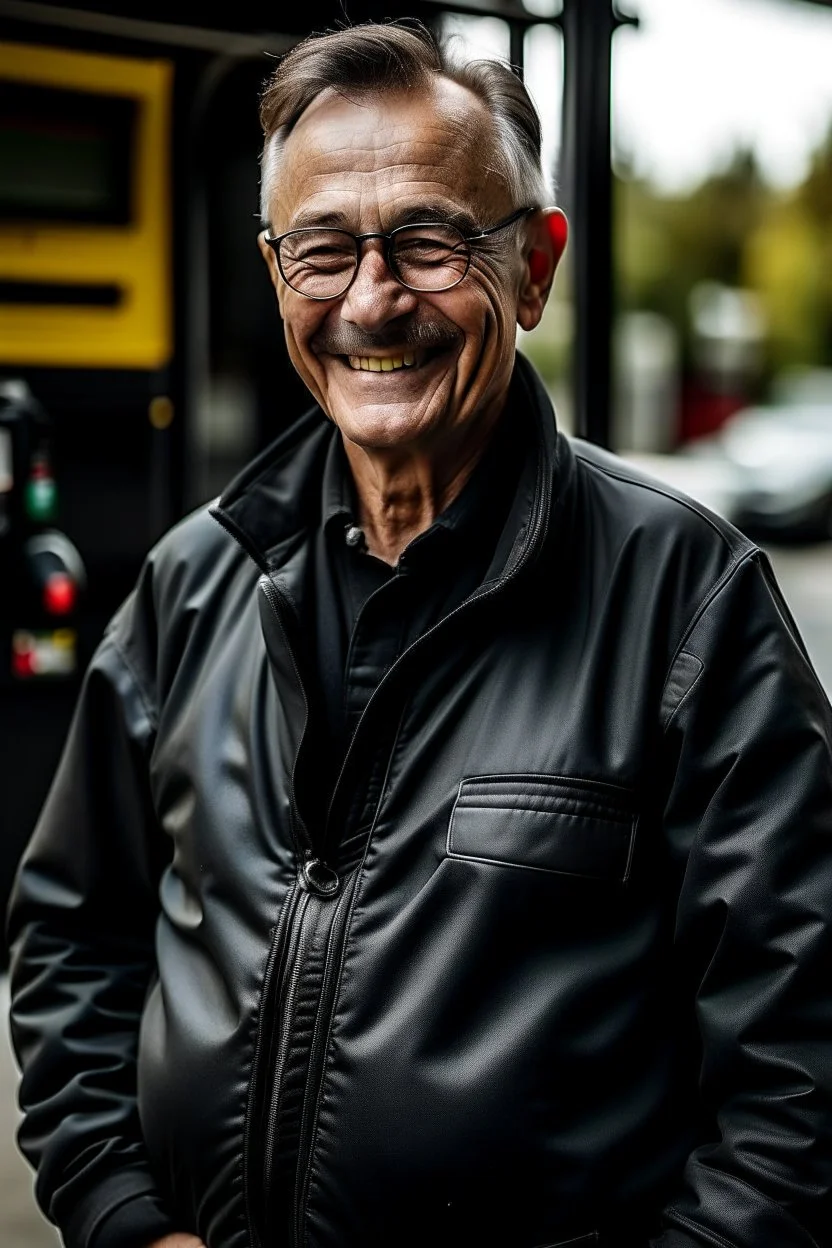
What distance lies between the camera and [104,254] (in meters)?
4.10

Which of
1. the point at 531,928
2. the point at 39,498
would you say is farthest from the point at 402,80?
the point at 39,498

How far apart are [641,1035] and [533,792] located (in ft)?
0.89

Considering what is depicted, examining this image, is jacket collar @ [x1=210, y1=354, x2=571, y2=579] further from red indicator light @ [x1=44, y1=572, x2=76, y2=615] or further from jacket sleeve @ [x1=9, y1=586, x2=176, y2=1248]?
red indicator light @ [x1=44, y1=572, x2=76, y2=615]

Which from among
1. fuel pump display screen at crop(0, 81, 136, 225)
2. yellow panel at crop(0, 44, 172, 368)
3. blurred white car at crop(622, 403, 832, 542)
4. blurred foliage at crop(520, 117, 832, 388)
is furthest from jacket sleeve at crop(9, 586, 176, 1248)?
blurred foliage at crop(520, 117, 832, 388)

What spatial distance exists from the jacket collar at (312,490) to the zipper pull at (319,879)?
1.15ft

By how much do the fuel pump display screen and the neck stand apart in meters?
2.64

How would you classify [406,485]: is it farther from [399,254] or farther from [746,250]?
[746,250]

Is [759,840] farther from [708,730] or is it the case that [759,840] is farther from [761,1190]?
[761,1190]

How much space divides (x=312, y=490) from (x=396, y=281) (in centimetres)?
32

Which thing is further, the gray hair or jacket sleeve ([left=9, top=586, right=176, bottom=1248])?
jacket sleeve ([left=9, top=586, right=176, bottom=1248])

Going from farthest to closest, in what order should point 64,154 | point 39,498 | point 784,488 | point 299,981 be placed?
point 784,488
point 64,154
point 39,498
point 299,981

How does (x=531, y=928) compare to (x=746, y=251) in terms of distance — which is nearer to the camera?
(x=531, y=928)

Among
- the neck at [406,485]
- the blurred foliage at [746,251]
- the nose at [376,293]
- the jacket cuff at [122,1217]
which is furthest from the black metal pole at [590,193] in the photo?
the blurred foliage at [746,251]

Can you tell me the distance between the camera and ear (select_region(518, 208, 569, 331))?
5.53 feet
